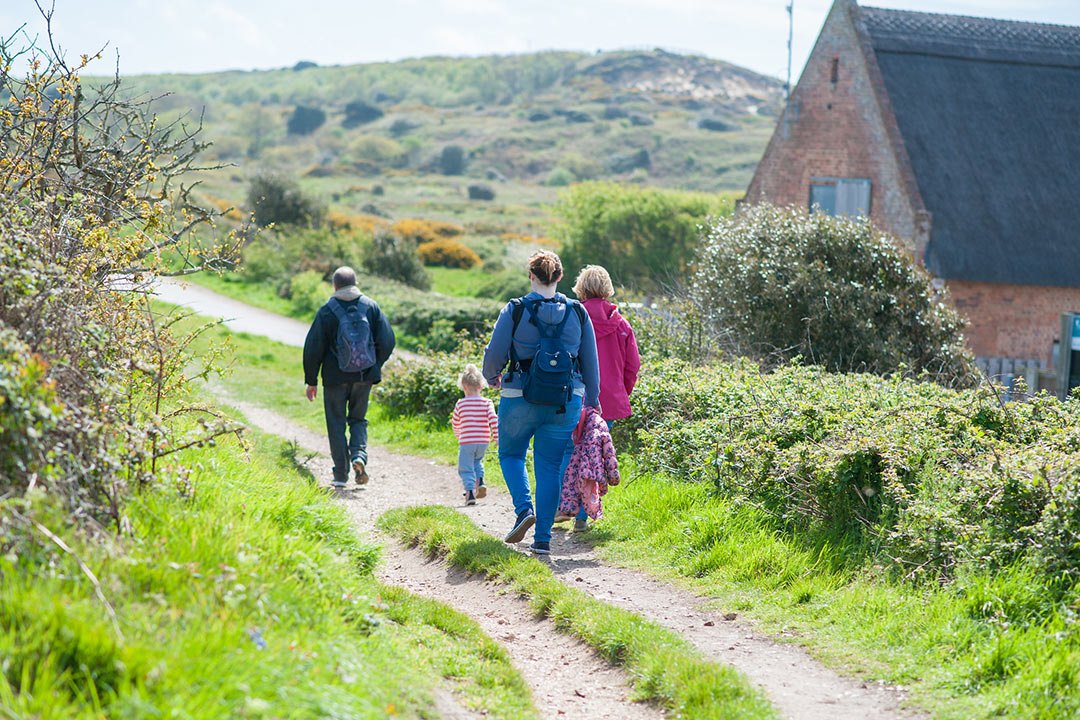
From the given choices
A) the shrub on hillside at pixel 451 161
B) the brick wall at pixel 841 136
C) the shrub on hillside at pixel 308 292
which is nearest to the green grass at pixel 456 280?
the shrub on hillside at pixel 308 292

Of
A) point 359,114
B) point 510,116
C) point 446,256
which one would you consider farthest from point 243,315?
point 510,116

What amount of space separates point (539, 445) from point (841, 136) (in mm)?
18855

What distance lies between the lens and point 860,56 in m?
22.6

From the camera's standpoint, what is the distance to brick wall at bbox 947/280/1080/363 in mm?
20703

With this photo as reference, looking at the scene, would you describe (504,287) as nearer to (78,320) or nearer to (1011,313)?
(1011,313)

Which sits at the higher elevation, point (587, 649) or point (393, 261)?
point (393, 261)

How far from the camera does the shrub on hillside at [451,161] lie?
379 ft

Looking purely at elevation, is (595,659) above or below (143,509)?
below

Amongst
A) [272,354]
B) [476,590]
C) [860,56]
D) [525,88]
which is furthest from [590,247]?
[525,88]

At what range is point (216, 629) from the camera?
3561 millimetres

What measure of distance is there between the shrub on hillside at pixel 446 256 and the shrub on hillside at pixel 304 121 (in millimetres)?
102982

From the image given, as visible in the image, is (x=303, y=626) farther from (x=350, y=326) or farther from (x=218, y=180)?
(x=218, y=180)

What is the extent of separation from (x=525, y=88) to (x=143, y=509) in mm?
182121

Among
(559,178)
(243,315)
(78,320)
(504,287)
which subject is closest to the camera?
(78,320)
